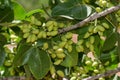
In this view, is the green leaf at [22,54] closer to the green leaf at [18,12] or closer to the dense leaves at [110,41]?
the green leaf at [18,12]

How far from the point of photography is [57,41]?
98 centimetres

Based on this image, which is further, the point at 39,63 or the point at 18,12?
the point at 18,12

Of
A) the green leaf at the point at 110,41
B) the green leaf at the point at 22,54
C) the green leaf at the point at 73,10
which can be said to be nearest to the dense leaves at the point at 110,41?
the green leaf at the point at 110,41

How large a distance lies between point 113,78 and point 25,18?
0.34 metres

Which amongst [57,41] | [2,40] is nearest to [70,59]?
[57,41]

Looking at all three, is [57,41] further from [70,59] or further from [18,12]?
[18,12]

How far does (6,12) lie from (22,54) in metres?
0.16

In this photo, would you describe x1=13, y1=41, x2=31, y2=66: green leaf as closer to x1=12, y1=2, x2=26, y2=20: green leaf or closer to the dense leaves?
x1=12, y1=2, x2=26, y2=20: green leaf

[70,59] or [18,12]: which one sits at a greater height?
[18,12]

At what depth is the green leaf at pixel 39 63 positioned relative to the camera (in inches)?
36.4

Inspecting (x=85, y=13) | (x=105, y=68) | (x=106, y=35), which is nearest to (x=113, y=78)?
(x=105, y=68)

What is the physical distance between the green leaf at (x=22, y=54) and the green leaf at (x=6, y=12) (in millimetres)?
110

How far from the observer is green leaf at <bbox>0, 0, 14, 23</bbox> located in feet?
3.35

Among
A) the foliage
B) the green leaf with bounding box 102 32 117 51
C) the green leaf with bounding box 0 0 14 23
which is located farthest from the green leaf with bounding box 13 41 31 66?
the green leaf with bounding box 102 32 117 51
